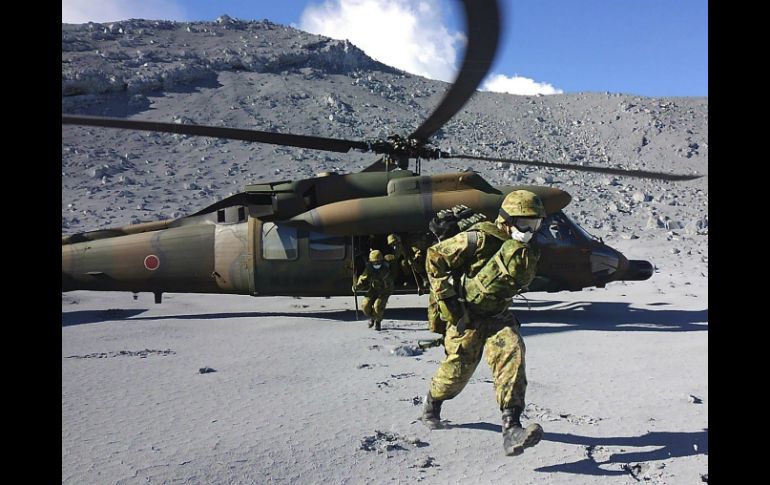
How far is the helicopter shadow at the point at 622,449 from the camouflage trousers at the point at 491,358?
18.8 inches

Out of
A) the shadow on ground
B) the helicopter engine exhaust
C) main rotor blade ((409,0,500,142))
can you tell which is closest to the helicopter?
the shadow on ground

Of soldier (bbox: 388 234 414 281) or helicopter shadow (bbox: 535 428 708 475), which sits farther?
soldier (bbox: 388 234 414 281)

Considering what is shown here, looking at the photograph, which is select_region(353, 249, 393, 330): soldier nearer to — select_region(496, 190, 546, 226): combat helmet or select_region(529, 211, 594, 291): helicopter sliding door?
select_region(529, 211, 594, 291): helicopter sliding door

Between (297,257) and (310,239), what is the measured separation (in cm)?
35

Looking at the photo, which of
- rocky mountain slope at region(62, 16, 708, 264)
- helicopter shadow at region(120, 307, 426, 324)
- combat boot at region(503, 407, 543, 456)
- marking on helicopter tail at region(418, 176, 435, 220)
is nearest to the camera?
combat boot at region(503, 407, 543, 456)

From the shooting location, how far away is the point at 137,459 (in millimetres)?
3330

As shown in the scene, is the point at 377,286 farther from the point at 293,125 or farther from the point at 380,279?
the point at 293,125

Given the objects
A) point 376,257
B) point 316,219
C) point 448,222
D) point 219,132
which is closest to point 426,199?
point 376,257

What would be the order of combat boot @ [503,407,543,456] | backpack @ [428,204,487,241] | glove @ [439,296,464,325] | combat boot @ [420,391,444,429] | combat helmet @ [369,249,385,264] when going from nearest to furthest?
combat boot @ [503,407,543,456]
glove @ [439,296,464,325]
combat boot @ [420,391,444,429]
backpack @ [428,204,487,241]
combat helmet @ [369,249,385,264]

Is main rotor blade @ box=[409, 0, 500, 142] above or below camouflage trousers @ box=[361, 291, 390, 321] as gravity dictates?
above

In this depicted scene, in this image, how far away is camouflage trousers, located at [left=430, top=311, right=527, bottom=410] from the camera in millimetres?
3346

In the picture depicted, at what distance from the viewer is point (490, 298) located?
3533 mm
